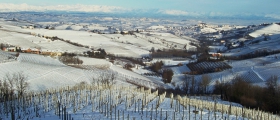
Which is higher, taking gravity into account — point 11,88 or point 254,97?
point 11,88

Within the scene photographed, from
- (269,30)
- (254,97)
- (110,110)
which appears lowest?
(254,97)

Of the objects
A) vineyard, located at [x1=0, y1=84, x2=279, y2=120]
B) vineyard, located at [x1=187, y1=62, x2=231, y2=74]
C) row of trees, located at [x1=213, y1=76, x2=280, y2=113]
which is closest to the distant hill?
vineyard, located at [x1=187, y1=62, x2=231, y2=74]

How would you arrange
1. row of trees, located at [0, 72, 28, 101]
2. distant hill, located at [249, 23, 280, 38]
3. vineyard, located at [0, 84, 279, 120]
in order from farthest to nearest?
1. distant hill, located at [249, 23, 280, 38]
2. row of trees, located at [0, 72, 28, 101]
3. vineyard, located at [0, 84, 279, 120]

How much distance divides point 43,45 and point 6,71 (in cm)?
4268

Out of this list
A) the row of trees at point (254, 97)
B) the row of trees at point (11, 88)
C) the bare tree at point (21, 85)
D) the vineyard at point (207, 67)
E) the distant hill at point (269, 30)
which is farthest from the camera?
the distant hill at point (269, 30)

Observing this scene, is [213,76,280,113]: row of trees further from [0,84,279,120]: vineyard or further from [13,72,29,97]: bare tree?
[13,72,29,97]: bare tree

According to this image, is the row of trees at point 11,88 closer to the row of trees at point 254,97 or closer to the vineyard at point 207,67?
the row of trees at point 254,97

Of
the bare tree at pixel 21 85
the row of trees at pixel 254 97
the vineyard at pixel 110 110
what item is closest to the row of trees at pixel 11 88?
the bare tree at pixel 21 85

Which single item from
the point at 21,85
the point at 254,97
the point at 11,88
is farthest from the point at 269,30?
the point at 11,88

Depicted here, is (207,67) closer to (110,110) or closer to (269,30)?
(110,110)

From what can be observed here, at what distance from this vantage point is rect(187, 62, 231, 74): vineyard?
187ft

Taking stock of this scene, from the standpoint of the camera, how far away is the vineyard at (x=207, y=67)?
2250 inches

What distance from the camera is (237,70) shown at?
171ft

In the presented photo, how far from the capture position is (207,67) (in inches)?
2391
